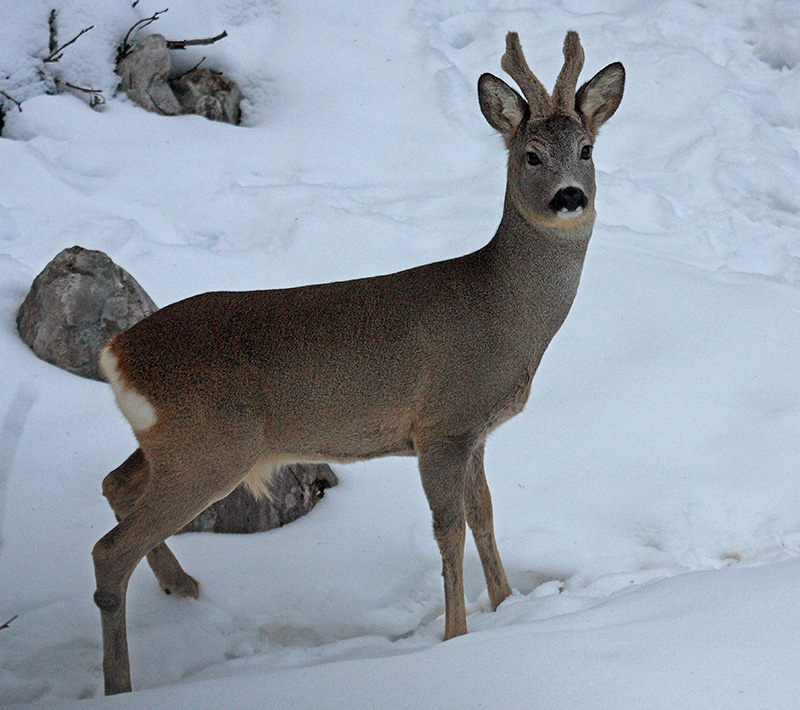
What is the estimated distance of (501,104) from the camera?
3.45 metres

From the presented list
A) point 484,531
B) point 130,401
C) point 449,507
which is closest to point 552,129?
point 449,507

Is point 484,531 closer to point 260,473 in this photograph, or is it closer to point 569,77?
point 260,473

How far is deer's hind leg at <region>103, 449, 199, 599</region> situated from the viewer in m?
3.59

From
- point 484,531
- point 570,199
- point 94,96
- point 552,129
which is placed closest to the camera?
point 570,199

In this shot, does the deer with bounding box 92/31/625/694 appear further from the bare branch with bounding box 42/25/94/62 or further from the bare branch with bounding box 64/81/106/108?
the bare branch with bounding box 42/25/94/62

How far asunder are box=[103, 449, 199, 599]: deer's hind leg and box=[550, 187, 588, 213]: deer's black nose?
1.77 m

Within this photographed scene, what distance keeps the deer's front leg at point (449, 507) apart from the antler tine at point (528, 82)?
1.24 meters

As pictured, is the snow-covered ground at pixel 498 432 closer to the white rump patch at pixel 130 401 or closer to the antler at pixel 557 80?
the white rump patch at pixel 130 401

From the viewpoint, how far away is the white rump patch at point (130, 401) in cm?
323

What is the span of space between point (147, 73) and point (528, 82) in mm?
4614

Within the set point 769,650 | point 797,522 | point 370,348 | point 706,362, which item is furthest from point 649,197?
point 769,650

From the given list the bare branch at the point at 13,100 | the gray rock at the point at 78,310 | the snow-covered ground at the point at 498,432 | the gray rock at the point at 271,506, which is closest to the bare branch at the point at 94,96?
the snow-covered ground at the point at 498,432

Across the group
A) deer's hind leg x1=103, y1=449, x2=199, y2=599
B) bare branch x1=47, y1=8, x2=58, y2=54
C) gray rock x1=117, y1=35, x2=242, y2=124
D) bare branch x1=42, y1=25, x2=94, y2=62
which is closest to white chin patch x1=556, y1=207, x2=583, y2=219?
deer's hind leg x1=103, y1=449, x2=199, y2=599

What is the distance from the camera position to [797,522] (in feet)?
13.8
